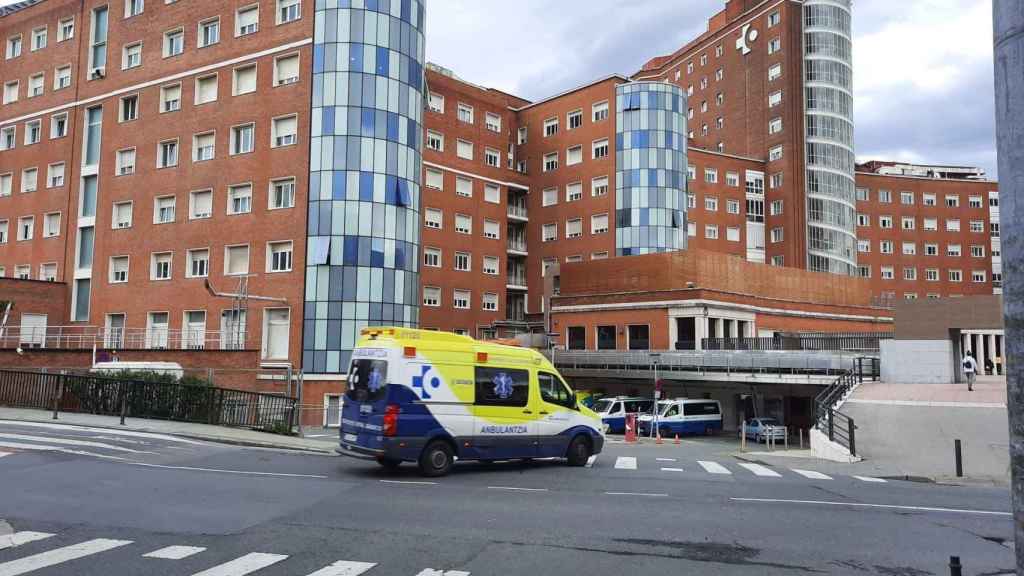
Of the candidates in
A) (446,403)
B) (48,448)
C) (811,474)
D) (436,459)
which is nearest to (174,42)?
(48,448)

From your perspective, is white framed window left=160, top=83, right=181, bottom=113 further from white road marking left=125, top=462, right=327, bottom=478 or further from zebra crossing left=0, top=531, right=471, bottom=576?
zebra crossing left=0, top=531, right=471, bottom=576

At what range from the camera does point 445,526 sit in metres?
9.68

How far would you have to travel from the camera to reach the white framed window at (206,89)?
143 ft

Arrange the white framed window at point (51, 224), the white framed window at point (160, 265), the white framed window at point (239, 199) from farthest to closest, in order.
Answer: the white framed window at point (51, 224) < the white framed window at point (160, 265) < the white framed window at point (239, 199)

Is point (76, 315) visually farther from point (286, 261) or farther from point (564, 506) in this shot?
point (564, 506)

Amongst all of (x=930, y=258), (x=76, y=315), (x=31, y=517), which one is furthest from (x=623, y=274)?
(x=930, y=258)

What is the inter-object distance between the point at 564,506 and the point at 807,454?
45.1 ft

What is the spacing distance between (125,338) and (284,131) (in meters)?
15.1

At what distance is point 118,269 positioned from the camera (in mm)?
45688

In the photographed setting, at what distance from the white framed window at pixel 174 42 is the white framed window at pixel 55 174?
37.6 feet

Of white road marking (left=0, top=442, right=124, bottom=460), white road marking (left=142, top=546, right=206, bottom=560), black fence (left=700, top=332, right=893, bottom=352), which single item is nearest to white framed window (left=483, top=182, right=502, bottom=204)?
black fence (left=700, top=332, right=893, bottom=352)

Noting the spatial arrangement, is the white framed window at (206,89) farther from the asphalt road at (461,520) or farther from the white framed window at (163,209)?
the asphalt road at (461,520)

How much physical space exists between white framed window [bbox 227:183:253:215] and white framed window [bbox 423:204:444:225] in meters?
15.7

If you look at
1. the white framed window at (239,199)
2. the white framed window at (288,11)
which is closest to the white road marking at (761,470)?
the white framed window at (239,199)
